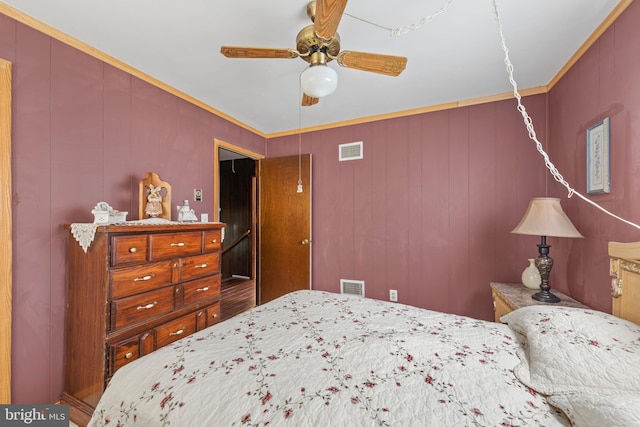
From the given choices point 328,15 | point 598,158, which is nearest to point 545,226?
point 598,158

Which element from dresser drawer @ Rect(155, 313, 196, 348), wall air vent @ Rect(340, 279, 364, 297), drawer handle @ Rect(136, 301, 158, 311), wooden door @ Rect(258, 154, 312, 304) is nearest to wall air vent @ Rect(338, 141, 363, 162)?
wooden door @ Rect(258, 154, 312, 304)

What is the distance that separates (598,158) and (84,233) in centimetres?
328

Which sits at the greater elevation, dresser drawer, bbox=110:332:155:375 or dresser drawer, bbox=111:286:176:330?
dresser drawer, bbox=111:286:176:330

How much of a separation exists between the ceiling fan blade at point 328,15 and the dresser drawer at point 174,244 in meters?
1.64

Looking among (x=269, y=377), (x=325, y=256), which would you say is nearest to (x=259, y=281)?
(x=325, y=256)

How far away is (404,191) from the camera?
308 cm

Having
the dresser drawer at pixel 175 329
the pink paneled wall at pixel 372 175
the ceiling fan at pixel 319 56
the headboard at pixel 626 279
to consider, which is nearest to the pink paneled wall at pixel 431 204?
the pink paneled wall at pixel 372 175

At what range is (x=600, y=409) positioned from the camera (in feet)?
→ 2.27

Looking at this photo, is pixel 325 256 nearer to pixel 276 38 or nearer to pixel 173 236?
pixel 173 236

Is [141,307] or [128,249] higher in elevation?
[128,249]

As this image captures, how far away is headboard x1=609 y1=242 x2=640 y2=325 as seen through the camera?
50.7 inches

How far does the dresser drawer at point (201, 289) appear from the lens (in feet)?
6.70

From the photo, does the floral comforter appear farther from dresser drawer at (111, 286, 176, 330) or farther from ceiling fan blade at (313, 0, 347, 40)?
ceiling fan blade at (313, 0, 347, 40)

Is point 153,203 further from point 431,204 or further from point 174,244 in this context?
point 431,204
